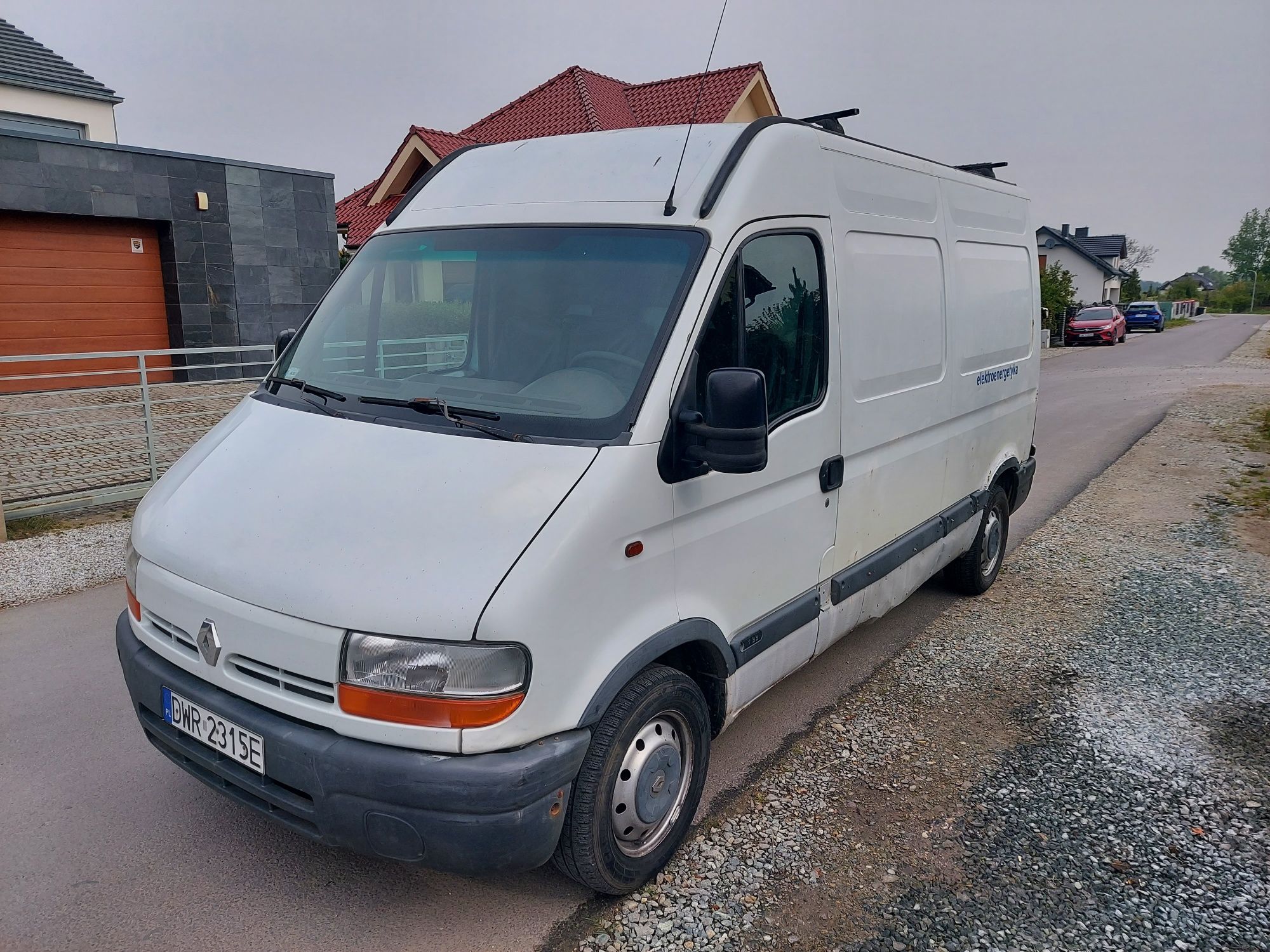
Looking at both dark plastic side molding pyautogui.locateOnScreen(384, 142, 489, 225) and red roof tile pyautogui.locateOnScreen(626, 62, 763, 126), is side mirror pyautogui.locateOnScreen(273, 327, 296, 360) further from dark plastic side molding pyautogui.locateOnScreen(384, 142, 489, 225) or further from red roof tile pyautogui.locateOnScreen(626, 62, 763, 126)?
red roof tile pyautogui.locateOnScreen(626, 62, 763, 126)

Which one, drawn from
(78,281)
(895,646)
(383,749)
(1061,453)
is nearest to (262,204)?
(78,281)

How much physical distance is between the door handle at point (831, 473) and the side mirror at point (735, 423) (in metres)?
0.95

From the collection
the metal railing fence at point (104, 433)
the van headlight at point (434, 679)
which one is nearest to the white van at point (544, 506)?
the van headlight at point (434, 679)

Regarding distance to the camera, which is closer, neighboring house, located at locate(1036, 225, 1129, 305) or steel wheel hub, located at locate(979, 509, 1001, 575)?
steel wheel hub, located at locate(979, 509, 1001, 575)

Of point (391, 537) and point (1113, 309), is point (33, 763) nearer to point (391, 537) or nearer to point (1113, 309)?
point (391, 537)

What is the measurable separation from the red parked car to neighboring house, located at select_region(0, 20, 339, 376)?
28822 mm

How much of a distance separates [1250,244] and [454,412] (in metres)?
149

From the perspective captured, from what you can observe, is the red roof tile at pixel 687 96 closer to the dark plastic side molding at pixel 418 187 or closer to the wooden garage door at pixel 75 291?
the wooden garage door at pixel 75 291

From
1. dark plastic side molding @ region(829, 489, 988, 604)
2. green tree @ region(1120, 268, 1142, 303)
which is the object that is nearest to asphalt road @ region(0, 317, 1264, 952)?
dark plastic side molding @ region(829, 489, 988, 604)

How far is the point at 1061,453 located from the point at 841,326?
8962mm

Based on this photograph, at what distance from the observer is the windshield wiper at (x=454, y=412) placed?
9.80ft

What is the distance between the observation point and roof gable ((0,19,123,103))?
19.0 m

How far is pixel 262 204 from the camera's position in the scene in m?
16.7

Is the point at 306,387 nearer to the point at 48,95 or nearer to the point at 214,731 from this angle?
the point at 214,731
